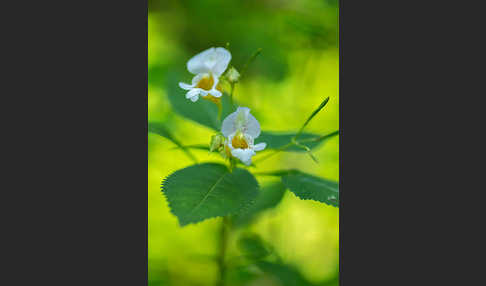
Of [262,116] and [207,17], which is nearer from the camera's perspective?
[262,116]

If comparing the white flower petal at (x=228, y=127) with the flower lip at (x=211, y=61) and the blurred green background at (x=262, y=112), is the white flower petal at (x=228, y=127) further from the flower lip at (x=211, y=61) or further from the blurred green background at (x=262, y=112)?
the blurred green background at (x=262, y=112)

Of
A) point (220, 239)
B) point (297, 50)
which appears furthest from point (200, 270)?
point (297, 50)

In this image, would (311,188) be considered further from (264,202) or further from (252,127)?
(264,202)

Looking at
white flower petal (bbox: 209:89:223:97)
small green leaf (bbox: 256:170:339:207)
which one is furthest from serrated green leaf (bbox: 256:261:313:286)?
white flower petal (bbox: 209:89:223:97)

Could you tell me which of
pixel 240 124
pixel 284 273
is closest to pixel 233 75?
pixel 240 124

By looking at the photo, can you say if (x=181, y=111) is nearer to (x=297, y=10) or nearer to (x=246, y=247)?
(x=246, y=247)


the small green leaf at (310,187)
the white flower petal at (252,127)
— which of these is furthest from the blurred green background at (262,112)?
the white flower petal at (252,127)

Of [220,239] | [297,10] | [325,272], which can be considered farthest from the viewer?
[297,10]

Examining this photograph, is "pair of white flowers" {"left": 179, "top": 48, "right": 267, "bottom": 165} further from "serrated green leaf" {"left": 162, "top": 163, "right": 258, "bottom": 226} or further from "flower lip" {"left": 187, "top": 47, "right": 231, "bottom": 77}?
"serrated green leaf" {"left": 162, "top": 163, "right": 258, "bottom": 226}
